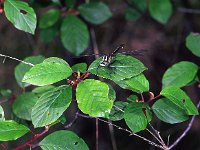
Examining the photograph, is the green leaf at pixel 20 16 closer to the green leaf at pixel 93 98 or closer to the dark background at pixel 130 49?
the green leaf at pixel 93 98

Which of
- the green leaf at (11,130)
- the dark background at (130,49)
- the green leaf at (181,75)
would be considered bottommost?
the dark background at (130,49)

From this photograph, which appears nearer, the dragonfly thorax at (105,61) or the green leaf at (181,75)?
the dragonfly thorax at (105,61)

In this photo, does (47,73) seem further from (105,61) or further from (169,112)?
(169,112)

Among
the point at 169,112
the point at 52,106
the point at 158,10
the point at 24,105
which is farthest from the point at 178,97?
the point at 158,10

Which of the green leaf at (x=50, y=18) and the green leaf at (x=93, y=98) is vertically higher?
the green leaf at (x=93, y=98)

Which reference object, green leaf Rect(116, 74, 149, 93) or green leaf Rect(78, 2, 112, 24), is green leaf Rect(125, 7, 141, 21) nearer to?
green leaf Rect(78, 2, 112, 24)

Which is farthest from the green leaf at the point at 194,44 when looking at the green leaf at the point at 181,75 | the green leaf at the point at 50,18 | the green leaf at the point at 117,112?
the green leaf at the point at 50,18

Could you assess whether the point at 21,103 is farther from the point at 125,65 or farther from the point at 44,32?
the point at 44,32
